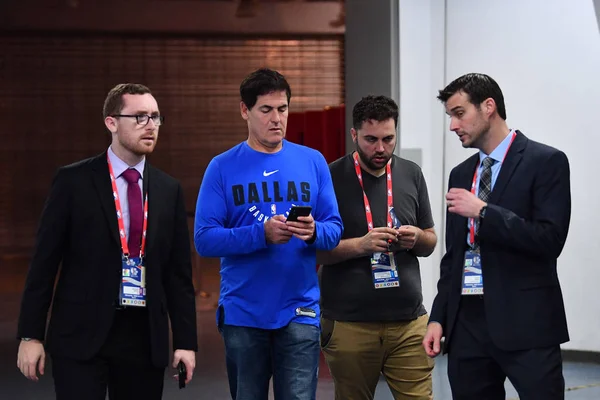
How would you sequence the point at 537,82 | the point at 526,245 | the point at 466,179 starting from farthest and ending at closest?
the point at 537,82 → the point at 466,179 → the point at 526,245

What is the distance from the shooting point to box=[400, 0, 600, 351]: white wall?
234 inches

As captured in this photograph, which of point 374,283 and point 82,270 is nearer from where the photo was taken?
point 82,270

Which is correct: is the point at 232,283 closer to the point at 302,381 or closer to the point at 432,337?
the point at 302,381

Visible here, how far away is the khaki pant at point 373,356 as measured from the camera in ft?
11.7

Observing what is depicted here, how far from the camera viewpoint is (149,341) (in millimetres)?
2900

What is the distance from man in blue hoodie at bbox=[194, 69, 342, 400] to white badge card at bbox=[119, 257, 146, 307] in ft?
0.95

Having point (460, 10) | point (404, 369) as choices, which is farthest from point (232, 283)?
point (460, 10)

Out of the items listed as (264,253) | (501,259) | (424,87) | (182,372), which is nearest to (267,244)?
(264,253)

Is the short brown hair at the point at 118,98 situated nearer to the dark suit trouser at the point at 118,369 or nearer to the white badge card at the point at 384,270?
the dark suit trouser at the point at 118,369

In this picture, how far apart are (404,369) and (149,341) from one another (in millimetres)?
1175

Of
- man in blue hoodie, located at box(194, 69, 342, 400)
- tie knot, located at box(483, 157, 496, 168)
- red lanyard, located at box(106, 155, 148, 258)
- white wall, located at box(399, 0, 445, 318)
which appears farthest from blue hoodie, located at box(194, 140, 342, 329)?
white wall, located at box(399, 0, 445, 318)

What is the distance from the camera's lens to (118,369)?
Answer: 292 cm

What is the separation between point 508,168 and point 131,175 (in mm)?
1256

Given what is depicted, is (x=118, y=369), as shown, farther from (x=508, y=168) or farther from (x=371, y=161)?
(x=508, y=168)
